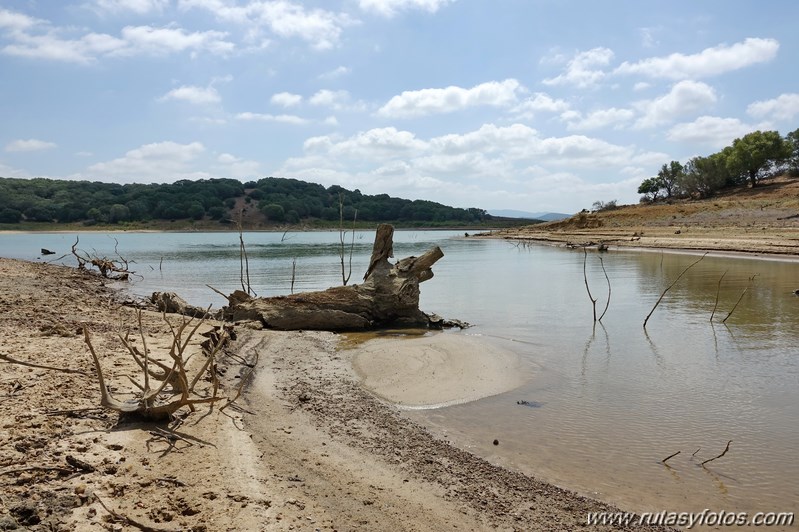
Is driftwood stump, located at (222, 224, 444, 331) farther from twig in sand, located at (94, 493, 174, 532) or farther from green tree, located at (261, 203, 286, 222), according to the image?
green tree, located at (261, 203, 286, 222)

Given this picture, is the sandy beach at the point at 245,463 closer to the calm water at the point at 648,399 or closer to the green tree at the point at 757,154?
the calm water at the point at 648,399

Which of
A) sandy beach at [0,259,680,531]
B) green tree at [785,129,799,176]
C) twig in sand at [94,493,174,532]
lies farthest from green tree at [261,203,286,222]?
twig in sand at [94,493,174,532]

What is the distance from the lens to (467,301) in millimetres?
18594

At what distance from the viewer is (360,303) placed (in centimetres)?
1341

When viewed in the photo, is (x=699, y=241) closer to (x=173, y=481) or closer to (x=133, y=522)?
(x=173, y=481)

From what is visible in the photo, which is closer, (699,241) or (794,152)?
(699,241)

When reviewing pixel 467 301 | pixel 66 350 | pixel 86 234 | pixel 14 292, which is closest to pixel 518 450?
pixel 66 350

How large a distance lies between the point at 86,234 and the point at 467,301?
325 feet

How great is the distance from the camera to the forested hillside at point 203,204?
99.7 metres

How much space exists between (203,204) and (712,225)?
3812 inches

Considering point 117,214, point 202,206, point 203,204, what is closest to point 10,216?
point 117,214

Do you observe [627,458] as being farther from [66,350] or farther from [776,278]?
[776,278]

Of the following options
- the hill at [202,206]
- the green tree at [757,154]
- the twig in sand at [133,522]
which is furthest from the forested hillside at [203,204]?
the twig in sand at [133,522]

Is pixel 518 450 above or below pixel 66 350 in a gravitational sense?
below
